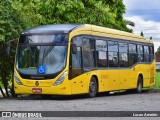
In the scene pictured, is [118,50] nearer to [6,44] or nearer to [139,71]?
[139,71]

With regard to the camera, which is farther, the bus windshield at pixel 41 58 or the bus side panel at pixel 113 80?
the bus side panel at pixel 113 80

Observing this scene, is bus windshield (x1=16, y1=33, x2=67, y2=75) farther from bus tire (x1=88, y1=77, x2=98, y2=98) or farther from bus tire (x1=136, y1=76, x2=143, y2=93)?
bus tire (x1=136, y1=76, x2=143, y2=93)

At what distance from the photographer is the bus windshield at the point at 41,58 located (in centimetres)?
2183

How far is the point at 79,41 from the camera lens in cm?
2294

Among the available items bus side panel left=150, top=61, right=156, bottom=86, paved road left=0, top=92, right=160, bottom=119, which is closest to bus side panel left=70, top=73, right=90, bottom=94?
paved road left=0, top=92, right=160, bottom=119

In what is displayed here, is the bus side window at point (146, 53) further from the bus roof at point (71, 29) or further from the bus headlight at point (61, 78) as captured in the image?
the bus headlight at point (61, 78)

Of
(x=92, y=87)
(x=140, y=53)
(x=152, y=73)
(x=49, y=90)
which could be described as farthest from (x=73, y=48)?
(x=152, y=73)

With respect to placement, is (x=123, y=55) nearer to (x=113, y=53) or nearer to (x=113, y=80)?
(x=113, y=53)

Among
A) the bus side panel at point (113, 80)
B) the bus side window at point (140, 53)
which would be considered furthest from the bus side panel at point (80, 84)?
the bus side window at point (140, 53)

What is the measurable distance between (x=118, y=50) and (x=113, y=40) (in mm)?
820

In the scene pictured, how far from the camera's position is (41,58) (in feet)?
72.6

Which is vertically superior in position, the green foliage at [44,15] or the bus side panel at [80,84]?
the green foliage at [44,15]

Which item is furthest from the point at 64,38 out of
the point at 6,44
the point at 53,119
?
the point at 53,119

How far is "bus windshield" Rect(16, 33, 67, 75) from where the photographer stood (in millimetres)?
21828
